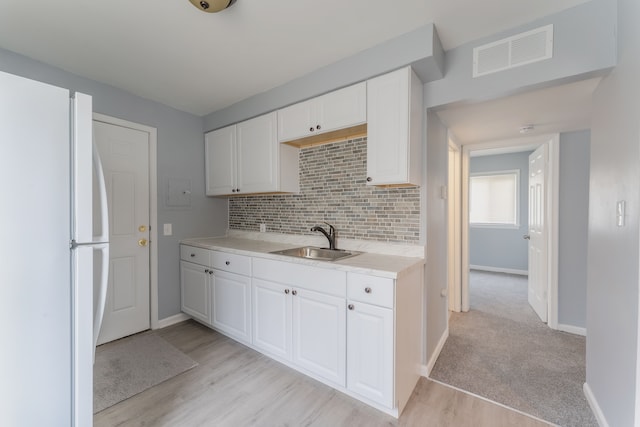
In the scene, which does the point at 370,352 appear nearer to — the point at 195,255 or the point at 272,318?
the point at 272,318

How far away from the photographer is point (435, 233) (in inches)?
88.0

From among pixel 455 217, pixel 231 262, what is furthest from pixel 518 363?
pixel 231 262

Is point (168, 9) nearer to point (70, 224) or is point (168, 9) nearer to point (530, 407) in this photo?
point (70, 224)

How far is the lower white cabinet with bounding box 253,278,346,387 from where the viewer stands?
1789 millimetres

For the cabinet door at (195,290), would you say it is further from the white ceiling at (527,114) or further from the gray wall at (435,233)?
the white ceiling at (527,114)

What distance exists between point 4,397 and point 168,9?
1.90 metres

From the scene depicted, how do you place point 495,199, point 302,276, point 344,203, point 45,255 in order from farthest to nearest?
point 495,199 → point 344,203 → point 302,276 → point 45,255

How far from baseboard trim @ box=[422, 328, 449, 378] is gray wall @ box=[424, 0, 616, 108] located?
195 centimetres

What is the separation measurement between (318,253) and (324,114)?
1.21 m

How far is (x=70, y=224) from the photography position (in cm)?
106

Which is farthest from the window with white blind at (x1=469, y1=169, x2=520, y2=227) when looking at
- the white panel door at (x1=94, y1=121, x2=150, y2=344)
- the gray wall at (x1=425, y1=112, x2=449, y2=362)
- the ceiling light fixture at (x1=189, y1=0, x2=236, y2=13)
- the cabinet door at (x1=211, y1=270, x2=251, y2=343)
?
the white panel door at (x1=94, y1=121, x2=150, y2=344)

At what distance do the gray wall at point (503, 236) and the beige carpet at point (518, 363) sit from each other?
6.99 feet

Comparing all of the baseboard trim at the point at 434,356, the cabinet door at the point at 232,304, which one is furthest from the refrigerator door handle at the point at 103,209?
the baseboard trim at the point at 434,356

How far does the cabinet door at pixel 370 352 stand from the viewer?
1.58m
